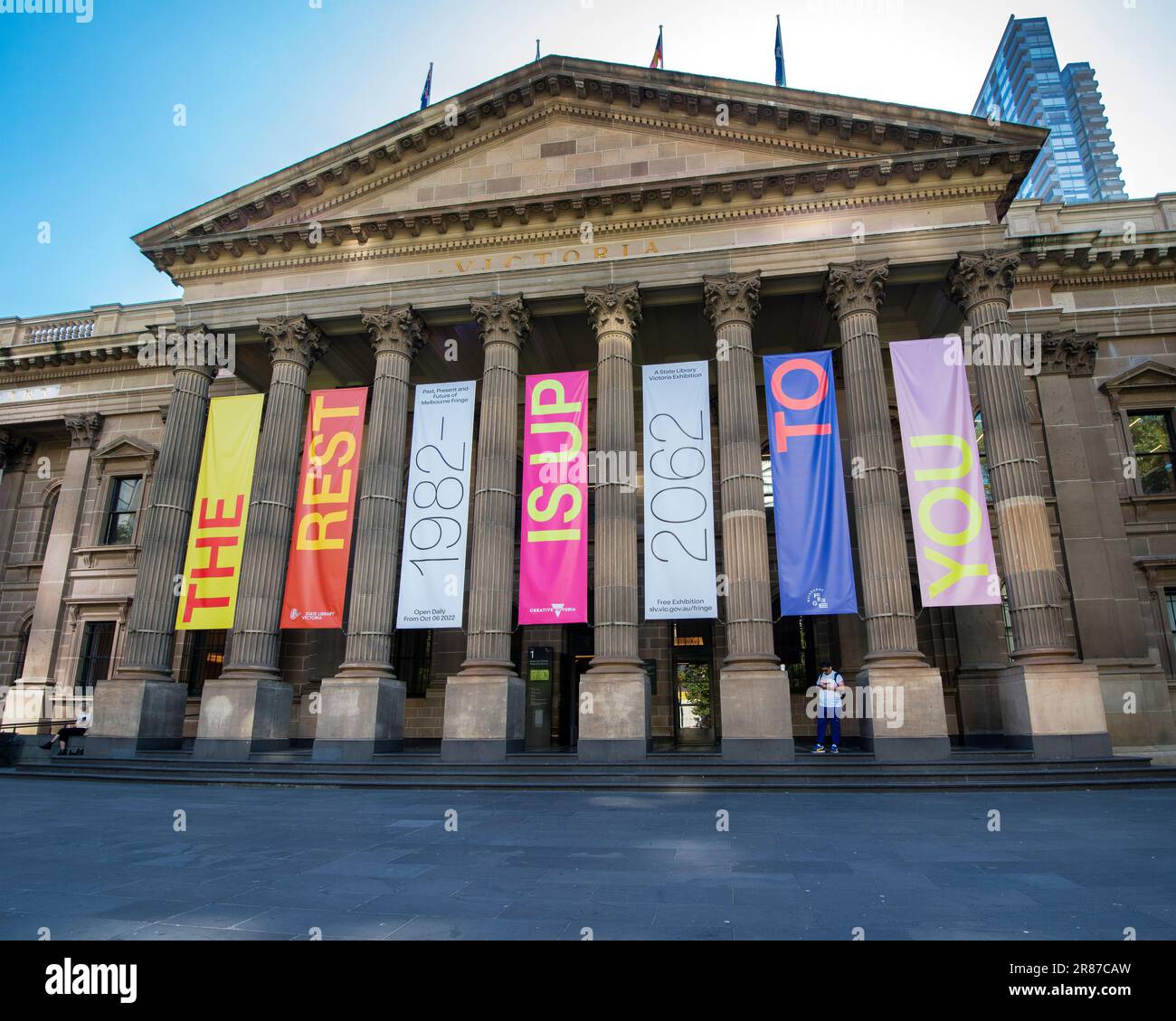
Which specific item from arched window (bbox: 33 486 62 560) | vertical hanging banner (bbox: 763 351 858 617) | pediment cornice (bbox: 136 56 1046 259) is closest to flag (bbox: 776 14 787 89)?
pediment cornice (bbox: 136 56 1046 259)

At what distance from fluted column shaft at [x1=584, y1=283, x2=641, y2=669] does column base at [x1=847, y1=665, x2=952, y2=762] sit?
17.1 ft

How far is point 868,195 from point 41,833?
68.3 ft

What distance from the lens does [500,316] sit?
19.4 meters

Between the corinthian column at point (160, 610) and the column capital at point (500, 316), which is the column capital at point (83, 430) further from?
the column capital at point (500, 316)

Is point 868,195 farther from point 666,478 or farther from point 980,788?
point 980,788

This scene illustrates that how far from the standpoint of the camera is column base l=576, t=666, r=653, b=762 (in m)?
15.5

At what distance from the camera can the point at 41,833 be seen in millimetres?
8898

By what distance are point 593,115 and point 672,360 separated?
25.1ft

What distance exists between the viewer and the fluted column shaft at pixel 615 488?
16.7m

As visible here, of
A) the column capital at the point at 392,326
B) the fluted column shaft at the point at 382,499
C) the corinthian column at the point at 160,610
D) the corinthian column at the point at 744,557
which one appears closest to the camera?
the corinthian column at the point at 744,557

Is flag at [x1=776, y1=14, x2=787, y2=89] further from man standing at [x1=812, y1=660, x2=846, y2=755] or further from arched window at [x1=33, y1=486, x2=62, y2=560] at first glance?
arched window at [x1=33, y1=486, x2=62, y2=560]

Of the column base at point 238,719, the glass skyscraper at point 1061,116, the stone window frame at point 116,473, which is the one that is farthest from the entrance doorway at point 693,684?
the glass skyscraper at point 1061,116

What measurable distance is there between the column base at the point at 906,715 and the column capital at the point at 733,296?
9301 mm

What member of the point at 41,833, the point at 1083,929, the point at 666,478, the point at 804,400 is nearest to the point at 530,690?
the point at 666,478
